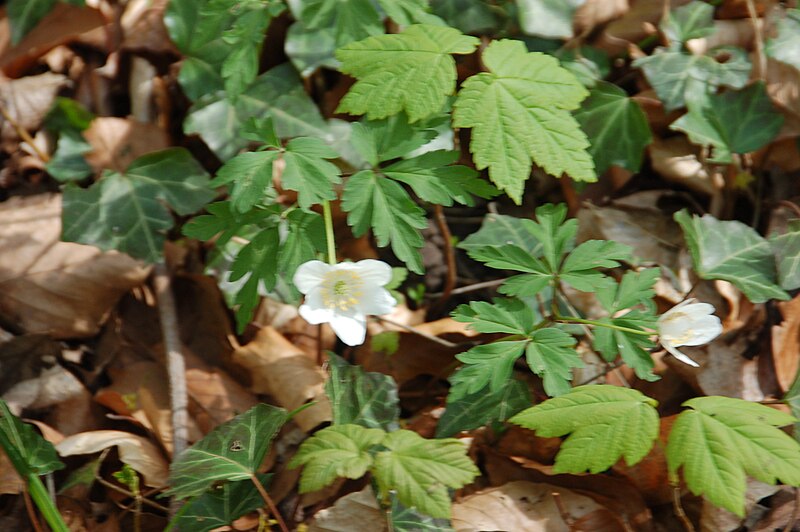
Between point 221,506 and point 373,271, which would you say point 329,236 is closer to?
point 373,271

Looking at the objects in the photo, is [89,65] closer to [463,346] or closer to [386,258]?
[386,258]

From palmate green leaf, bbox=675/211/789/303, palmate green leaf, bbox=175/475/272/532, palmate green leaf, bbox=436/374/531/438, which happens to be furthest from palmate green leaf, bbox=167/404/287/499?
palmate green leaf, bbox=675/211/789/303

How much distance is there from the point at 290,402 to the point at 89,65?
148cm

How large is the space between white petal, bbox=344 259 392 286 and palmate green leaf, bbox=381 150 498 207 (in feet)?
0.61

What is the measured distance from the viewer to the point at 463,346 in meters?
2.18

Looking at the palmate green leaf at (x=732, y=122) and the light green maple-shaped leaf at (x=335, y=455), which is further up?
the palmate green leaf at (x=732, y=122)

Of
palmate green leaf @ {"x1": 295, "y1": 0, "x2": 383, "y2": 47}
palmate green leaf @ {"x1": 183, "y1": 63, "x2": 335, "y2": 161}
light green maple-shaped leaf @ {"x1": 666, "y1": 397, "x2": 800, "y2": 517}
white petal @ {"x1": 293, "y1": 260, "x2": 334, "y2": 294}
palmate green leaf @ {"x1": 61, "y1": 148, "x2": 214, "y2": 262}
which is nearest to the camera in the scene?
light green maple-shaped leaf @ {"x1": 666, "y1": 397, "x2": 800, "y2": 517}

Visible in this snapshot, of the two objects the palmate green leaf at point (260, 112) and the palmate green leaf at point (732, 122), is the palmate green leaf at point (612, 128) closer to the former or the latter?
the palmate green leaf at point (732, 122)

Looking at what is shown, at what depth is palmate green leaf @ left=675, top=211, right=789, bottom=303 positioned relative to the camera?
2.01 meters

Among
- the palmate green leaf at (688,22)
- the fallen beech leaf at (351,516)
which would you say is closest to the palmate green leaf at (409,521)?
the fallen beech leaf at (351,516)

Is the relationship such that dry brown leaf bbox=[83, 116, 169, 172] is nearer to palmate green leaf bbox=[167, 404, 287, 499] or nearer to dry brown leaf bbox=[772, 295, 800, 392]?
palmate green leaf bbox=[167, 404, 287, 499]

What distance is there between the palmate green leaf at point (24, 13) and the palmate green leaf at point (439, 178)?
63.6 inches

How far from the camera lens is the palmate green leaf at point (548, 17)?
2316 mm

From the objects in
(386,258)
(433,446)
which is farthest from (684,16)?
A: (433,446)
